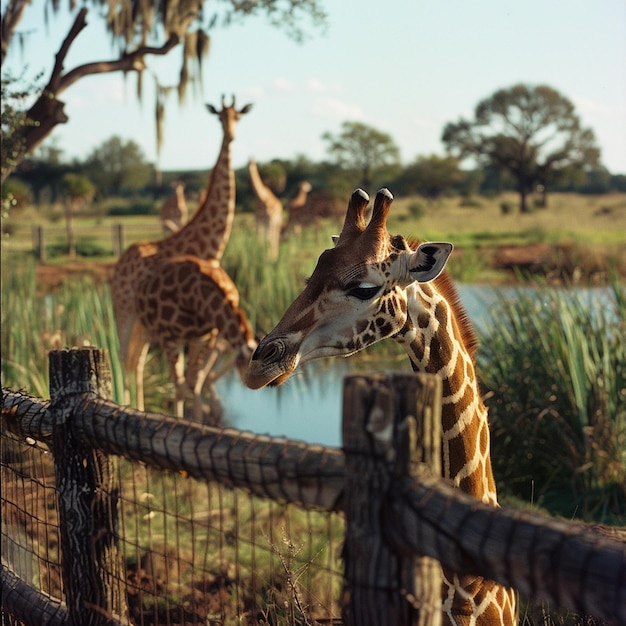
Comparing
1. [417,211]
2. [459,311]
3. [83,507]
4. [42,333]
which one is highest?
[417,211]

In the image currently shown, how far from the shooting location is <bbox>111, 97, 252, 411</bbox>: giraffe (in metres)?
8.27

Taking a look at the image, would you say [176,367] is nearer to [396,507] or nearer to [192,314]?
[192,314]

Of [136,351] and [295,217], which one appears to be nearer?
[136,351]

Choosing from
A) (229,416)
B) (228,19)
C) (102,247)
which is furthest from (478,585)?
(102,247)

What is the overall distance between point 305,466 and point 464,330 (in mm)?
1550

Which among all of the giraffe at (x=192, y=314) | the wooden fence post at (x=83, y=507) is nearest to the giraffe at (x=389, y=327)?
the wooden fence post at (x=83, y=507)

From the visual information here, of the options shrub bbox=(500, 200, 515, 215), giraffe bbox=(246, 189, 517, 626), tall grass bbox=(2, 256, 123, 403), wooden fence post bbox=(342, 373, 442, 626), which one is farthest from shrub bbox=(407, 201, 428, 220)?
wooden fence post bbox=(342, 373, 442, 626)

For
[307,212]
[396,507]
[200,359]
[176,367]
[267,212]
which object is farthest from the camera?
[307,212]

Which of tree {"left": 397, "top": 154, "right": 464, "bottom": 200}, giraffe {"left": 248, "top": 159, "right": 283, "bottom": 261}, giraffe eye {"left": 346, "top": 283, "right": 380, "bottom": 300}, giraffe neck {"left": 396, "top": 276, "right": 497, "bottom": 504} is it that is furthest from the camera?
tree {"left": 397, "top": 154, "right": 464, "bottom": 200}

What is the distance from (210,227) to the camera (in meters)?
8.62

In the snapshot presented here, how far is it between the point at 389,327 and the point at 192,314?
4.71 m

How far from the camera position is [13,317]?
8336mm

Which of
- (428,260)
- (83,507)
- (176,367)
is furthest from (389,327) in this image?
(176,367)

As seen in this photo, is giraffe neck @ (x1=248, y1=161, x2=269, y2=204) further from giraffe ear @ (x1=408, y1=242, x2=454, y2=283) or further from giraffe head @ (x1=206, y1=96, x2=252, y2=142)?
giraffe ear @ (x1=408, y1=242, x2=454, y2=283)
